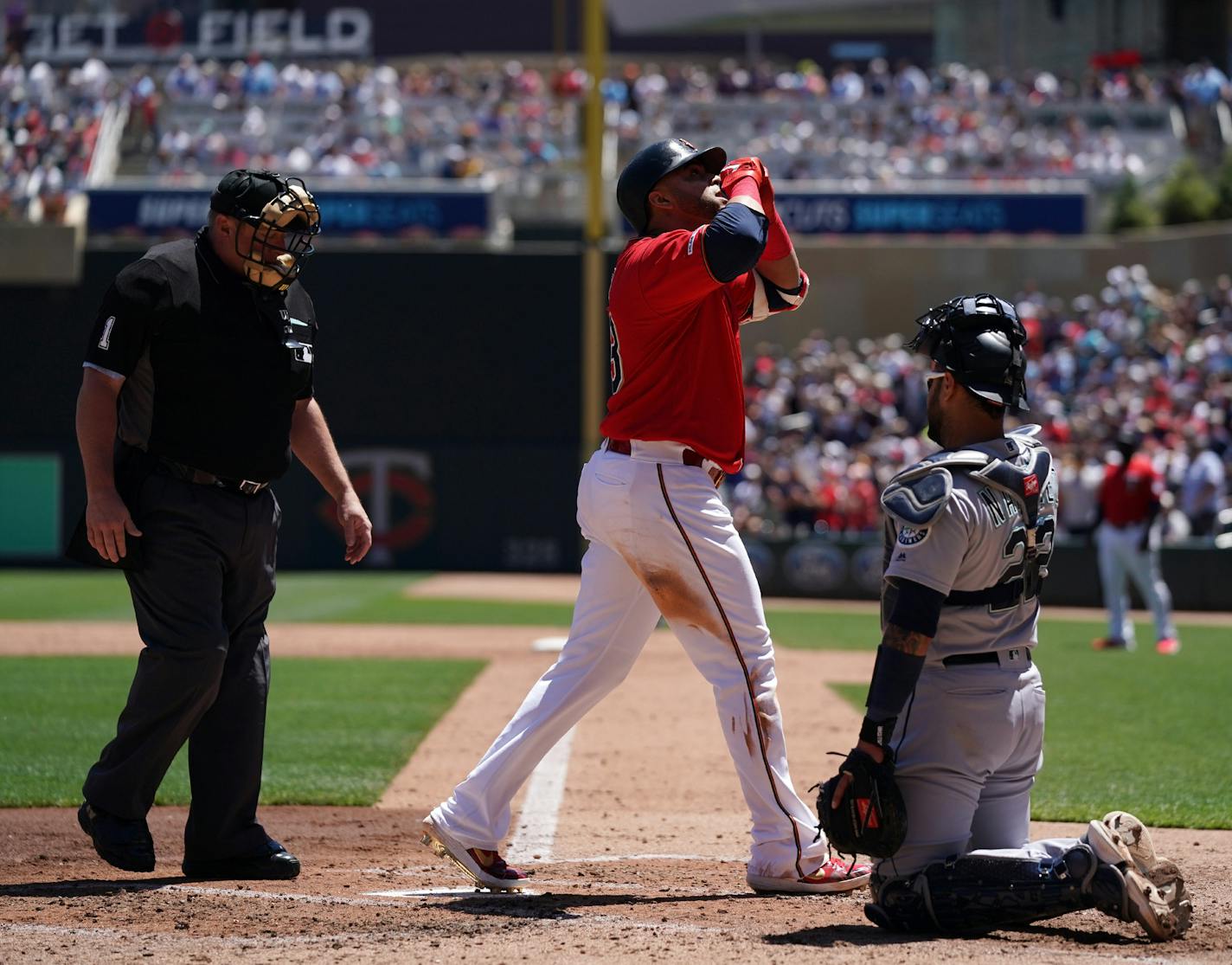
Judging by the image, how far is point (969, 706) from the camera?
13.2 feet

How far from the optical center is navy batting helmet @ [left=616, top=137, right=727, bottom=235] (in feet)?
15.1

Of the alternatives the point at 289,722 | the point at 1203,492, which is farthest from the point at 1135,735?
the point at 1203,492

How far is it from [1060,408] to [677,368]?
18922mm

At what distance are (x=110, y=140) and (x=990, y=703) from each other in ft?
84.6

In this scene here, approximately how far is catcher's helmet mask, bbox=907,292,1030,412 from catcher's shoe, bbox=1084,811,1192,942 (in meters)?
1.07

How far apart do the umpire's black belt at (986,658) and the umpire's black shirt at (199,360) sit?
202 cm

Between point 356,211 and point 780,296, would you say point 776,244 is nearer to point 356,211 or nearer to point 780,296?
point 780,296

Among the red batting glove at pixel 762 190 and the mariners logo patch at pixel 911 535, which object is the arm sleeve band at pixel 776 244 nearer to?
the red batting glove at pixel 762 190

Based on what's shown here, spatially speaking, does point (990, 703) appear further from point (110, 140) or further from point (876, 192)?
point (110, 140)

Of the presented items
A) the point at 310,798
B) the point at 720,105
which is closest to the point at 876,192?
the point at 720,105

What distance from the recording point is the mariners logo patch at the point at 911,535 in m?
3.92

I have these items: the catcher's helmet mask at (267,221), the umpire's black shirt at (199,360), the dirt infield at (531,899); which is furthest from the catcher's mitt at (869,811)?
the catcher's helmet mask at (267,221)

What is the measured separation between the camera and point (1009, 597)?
4055 mm

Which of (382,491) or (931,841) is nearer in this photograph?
(931,841)
